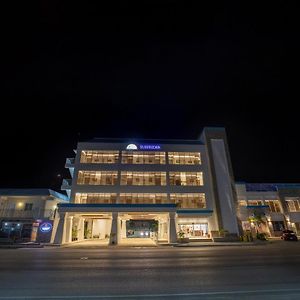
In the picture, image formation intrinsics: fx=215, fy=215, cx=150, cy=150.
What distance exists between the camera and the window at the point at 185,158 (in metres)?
44.8

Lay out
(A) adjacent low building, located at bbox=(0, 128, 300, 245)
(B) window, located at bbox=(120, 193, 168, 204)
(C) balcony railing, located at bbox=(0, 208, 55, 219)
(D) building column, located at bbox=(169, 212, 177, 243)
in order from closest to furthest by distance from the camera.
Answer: (D) building column, located at bbox=(169, 212, 177, 243) < (A) adjacent low building, located at bbox=(0, 128, 300, 245) < (C) balcony railing, located at bbox=(0, 208, 55, 219) < (B) window, located at bbox=(120, 193, 168, 204)

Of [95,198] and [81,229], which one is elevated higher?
[95,198]

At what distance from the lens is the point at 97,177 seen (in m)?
42.7

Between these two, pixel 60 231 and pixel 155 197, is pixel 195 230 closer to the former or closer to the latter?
pixel 155 197

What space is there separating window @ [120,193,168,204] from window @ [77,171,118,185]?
3.73m

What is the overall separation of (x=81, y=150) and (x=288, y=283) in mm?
41383

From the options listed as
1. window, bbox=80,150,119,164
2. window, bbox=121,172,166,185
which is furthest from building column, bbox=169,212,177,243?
window, bbox=80,150,119,164

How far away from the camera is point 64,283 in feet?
27.5

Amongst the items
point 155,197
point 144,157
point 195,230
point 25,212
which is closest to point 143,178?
A: point 155,197

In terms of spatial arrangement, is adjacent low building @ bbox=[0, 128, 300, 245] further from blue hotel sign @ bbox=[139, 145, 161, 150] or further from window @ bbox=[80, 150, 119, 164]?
window @ bbox=[80, 150, 119, 164]

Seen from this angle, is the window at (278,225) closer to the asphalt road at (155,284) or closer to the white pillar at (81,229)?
the white pillar at (81,229)

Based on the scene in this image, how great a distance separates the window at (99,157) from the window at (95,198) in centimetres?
678

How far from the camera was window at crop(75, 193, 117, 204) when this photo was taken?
40.5 meters

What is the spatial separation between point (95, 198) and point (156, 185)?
11.9 meters
